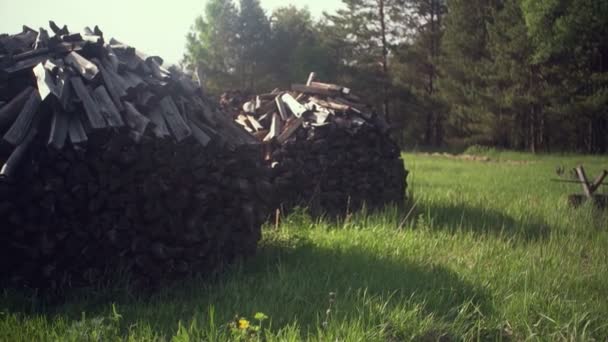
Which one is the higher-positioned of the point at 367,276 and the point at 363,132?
the point at 363,132

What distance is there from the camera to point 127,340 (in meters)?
3.21

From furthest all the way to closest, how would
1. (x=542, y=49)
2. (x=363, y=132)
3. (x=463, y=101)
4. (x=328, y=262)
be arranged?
(x=463, y=101)
(x=542, y=49)
(x=363, y=132)
(x=328, y=262)

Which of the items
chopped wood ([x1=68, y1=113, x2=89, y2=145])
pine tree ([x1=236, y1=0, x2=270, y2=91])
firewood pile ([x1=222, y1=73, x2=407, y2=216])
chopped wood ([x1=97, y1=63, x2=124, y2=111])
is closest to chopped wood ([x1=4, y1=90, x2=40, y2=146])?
chopped wood ([x1=68, y1=113, x2=89, y2=145])

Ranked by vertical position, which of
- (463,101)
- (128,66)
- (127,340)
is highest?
(463,101)

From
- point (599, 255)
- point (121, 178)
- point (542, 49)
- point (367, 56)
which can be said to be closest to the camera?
point (121, 178)

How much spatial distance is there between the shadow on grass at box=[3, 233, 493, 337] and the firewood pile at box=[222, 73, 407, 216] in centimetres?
252

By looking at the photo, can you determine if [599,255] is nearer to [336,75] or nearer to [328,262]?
[328,262]

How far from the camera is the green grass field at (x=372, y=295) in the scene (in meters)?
3.34

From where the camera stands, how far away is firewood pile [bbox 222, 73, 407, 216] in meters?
7.36

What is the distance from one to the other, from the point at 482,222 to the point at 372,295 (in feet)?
11.9

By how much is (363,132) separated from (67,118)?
476 cm

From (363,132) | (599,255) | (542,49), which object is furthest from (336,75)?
(599,255)

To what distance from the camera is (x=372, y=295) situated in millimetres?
3955

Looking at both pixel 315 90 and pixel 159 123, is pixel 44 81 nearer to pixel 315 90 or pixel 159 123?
pixel 159 123
